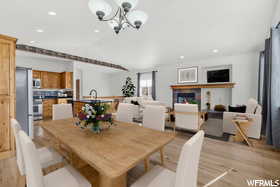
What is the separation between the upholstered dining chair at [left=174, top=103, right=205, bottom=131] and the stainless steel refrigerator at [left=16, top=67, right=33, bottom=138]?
11.5 feet

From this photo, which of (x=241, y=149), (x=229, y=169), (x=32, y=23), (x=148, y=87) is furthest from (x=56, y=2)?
(x=148, y=87)

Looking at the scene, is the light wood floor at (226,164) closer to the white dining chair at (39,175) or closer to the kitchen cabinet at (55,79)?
the white dining chair at (39,175)

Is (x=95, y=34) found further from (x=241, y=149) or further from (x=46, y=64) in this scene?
(x=241, y=149)

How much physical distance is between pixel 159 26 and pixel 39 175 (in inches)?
145

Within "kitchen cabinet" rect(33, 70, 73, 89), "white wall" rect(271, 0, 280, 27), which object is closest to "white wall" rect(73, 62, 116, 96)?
"kitchen cabinet" rect(33, 70, 73, 89)

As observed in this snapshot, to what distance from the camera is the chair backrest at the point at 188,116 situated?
3.19 metres

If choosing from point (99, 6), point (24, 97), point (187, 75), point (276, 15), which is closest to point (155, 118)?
point (99, 6)

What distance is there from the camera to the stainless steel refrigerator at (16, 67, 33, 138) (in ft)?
9.01

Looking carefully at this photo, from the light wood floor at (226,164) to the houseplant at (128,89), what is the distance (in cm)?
621

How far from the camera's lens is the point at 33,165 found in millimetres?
862

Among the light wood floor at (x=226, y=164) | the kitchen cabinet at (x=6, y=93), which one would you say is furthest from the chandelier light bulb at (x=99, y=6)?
the light wood floor at (x=226, y=164)

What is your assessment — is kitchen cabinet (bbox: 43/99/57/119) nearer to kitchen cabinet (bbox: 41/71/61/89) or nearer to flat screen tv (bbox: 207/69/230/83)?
kitchen cabinet (bbox: 41/71/61/89)

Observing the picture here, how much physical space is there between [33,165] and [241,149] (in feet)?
11.0

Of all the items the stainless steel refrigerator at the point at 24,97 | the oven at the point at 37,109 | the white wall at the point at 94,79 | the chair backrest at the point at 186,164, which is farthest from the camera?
the white wall at the point at 94,79
